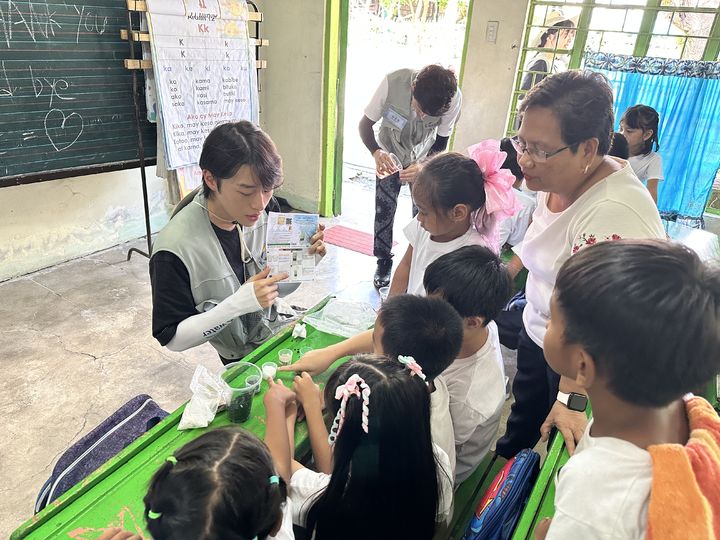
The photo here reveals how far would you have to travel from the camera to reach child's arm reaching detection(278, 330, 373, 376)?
1.50 meters

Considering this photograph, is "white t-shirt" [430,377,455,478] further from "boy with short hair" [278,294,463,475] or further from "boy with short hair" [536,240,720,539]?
"boy with short hair" [536,240,720,539]

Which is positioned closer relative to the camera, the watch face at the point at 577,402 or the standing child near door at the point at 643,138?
the watch face at the point at 577,402

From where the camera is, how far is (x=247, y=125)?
1572mm

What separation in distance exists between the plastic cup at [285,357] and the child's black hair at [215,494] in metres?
0.59

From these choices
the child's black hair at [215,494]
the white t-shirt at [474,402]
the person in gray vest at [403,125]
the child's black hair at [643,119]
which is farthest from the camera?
the child's black hair at [643,119]

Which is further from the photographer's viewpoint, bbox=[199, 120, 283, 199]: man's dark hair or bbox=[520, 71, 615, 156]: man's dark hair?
bbox=[199, 120, 283, 199]: man's dark hair

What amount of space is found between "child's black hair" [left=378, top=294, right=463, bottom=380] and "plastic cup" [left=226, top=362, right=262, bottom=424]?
43 centimetres

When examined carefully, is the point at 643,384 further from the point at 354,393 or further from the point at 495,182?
the point at 495,182

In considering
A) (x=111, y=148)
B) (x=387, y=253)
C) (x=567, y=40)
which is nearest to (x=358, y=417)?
(x=387, y=253)

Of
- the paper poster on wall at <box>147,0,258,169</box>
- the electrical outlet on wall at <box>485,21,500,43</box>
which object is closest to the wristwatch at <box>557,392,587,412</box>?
the paper poster on wall at <box>147,0,258,169</box>

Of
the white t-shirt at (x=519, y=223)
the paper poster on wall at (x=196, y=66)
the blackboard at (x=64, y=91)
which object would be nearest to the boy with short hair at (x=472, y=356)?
the white t-shirt at (x=519, y=223)

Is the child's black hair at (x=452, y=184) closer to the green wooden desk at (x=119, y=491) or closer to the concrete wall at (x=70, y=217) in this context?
the green wooden desk at (x=119, y=491)

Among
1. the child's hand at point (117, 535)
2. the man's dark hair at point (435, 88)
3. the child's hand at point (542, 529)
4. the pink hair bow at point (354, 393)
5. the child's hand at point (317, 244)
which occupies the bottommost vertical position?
the child's hand at point (117, 535)

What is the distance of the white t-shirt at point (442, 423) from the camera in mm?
1251
